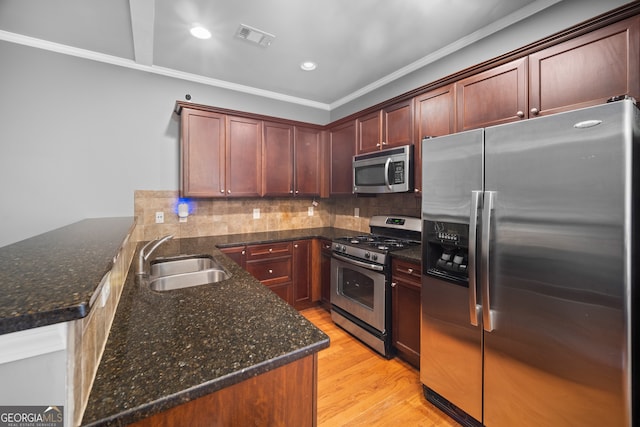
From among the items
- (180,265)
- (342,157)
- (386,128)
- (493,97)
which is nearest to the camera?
(493,97)

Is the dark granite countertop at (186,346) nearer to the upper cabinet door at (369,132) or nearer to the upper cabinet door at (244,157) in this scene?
the upper cabinet door at (244,157)

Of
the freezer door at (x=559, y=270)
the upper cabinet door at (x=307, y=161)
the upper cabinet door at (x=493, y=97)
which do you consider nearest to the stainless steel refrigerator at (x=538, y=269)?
the freezer door at (x=559, y=270)

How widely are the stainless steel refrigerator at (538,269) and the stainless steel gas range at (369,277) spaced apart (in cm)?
58

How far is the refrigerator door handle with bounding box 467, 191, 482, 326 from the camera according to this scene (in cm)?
151

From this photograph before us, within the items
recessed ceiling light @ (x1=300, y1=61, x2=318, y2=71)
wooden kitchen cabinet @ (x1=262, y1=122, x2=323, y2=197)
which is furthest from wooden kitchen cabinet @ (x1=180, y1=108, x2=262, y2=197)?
recessed ceiling light @ (x1=300, y1=61, x2=318, y2=71)

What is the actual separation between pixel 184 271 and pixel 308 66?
2.30 metres

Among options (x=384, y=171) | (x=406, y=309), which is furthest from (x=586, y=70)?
(x=406, y=309)

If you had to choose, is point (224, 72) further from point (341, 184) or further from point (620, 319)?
point (620, 319)

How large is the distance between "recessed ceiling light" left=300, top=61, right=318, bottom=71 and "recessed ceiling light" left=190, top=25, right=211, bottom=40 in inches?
36.0

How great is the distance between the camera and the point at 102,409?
0.59m

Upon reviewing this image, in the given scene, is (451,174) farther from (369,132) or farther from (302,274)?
(302,274)

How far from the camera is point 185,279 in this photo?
76.2 inches

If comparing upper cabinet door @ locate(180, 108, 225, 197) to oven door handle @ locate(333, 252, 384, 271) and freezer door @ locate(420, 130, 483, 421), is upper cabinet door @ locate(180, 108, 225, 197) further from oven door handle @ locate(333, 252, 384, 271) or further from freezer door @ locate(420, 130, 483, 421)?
freezer door @ locate(420, 130, 483, 421)

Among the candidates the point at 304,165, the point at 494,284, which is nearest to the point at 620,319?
the point at 494,284
